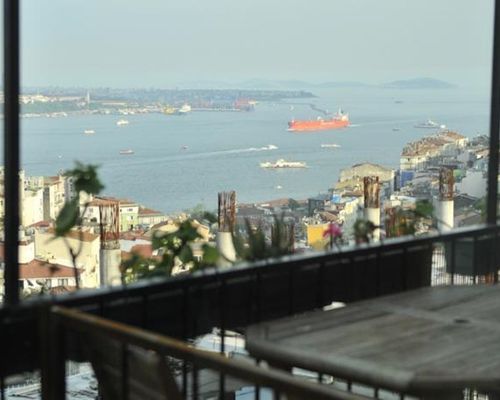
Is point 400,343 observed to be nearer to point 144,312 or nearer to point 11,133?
point 144,312

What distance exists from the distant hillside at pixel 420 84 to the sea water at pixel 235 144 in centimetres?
5

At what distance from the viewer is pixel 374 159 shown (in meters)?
3.98

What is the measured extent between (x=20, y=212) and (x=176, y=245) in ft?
2.19

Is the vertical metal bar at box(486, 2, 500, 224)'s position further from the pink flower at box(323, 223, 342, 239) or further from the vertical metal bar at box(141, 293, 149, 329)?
the vertical metal bar at box(141, 293, 149, 329)

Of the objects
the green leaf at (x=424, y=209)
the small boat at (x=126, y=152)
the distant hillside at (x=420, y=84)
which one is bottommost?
the green leaf at (x=424, y=209)

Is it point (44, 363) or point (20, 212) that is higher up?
point (20, 212)

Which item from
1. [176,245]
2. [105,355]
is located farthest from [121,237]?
[105,355]

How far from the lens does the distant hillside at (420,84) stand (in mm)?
4602

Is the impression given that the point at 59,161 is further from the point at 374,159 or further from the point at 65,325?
the point at 374,159

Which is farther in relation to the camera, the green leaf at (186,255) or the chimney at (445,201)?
the chimney at (445,201)

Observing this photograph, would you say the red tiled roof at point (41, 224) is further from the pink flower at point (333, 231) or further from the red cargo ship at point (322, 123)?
the red cargo ship at point (322, 123)

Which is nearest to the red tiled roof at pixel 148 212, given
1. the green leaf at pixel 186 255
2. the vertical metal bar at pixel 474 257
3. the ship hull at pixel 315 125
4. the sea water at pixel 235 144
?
the sea water at pixel 235 144

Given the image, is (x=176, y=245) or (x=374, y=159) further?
(x=374, y=159)

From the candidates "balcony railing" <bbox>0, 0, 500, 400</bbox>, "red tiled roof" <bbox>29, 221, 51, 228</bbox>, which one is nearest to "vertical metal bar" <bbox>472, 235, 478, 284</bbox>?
"balcony railing" <bbox>0, 0, 500, 400</bbox>
